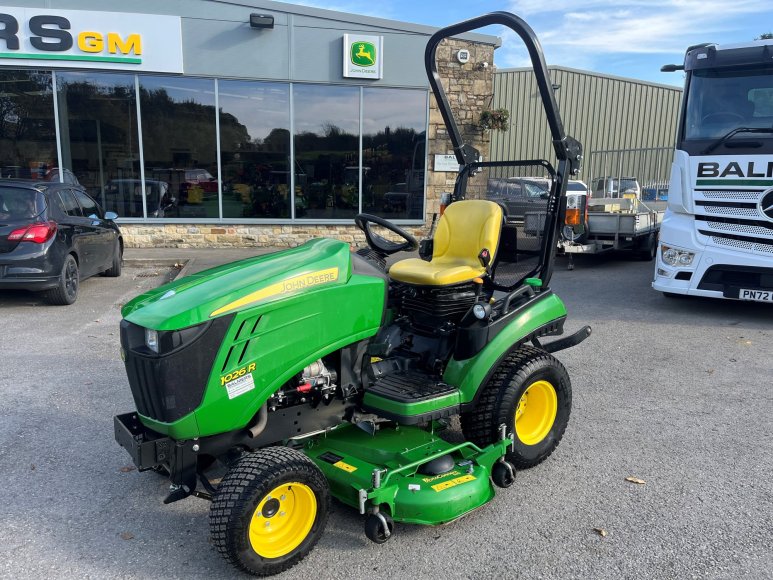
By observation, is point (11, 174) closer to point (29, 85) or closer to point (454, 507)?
point (29, 85)

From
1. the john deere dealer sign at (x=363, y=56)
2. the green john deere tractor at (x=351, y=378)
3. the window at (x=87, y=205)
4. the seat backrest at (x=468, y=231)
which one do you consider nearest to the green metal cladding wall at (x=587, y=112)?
the john deere dealer sign at (x=363, y=56)

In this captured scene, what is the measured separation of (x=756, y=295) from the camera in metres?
6.74

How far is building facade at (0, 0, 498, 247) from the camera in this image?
38.3 ft

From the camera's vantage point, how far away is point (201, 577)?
8.73 ft

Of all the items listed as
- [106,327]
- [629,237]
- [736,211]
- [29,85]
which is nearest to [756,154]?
[736,211]

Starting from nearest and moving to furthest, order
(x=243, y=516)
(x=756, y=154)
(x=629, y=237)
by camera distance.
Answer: (x=243, y=516)
(x=756, y=154)
(x=629, y=237)

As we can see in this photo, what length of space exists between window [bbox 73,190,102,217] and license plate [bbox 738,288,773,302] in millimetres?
8520

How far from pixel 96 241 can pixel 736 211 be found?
8230 mm

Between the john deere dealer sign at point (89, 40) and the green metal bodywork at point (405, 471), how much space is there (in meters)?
10.8

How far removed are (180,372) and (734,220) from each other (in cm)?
650

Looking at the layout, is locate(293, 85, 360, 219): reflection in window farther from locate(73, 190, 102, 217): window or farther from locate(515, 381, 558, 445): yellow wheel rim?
locate(515, 381, 558, 445): yellow wheel rim

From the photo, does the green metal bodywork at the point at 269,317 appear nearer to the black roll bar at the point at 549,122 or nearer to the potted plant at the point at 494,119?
the black roll bar at the point at 549,122

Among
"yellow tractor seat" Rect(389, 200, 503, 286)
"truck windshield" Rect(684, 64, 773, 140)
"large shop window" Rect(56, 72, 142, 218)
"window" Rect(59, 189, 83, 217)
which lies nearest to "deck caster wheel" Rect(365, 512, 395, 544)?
"yellow tractor seat" Rect(389, 200, 503, 286)

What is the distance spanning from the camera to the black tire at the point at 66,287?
7570mm
